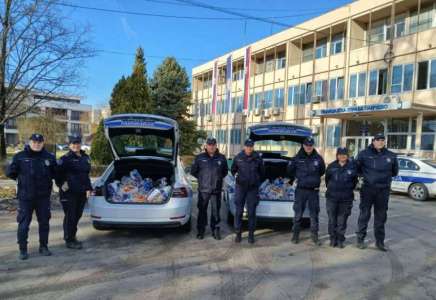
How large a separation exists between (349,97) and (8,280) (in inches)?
978

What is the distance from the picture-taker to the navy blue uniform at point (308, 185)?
257 inches

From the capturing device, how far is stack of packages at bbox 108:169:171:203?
656cm

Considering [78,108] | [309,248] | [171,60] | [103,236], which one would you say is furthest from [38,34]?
[78,108]

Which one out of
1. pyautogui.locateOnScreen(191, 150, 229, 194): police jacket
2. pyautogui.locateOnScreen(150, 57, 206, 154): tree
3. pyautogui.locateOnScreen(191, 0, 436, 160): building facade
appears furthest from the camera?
pyautogui.locateOnScreen(150, 57, 206, 154): tree

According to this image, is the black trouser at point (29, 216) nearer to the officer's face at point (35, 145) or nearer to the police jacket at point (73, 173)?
the police jacket at point (73, 173)

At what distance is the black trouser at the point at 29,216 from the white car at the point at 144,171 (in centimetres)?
92

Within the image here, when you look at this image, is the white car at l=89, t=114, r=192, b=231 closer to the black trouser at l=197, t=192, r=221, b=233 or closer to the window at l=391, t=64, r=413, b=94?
the black trouser at l=197, t=192, r=221, b=233

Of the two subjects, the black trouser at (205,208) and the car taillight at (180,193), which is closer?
the car taillight at (180,193)

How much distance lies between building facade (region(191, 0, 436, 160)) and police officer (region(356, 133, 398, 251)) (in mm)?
13505

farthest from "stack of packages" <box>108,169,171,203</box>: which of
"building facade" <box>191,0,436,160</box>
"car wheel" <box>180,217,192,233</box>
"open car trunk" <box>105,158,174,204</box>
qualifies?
"building facade" <box>191,0,436,160</box>

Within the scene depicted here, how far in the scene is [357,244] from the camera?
6566 millimetres

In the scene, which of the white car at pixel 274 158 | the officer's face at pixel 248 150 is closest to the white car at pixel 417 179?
the white car at pixel 274 158

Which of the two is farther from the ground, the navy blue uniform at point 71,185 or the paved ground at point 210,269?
the navy blue uniform at point 71,185

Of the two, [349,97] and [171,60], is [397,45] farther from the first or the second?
[171,60]
